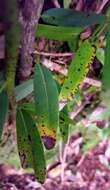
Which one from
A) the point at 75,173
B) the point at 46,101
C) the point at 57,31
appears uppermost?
the point at 57,31

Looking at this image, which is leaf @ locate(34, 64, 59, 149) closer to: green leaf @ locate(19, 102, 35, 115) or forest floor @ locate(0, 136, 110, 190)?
green leaf @ locate(19, 102, 35, 115)

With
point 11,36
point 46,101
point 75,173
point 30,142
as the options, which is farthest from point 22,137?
point 75,173

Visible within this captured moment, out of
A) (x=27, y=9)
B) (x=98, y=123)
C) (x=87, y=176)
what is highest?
(x=27, y=9)

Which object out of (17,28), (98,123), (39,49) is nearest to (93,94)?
(98,123)

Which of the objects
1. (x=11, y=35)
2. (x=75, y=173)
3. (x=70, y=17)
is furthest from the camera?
(x=75, y=173)

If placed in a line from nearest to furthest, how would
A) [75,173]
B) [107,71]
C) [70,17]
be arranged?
[107,71], [70,17], [75,173]

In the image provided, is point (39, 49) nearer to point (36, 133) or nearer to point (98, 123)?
point (36, 133)

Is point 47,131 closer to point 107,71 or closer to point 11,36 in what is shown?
point 107,71
